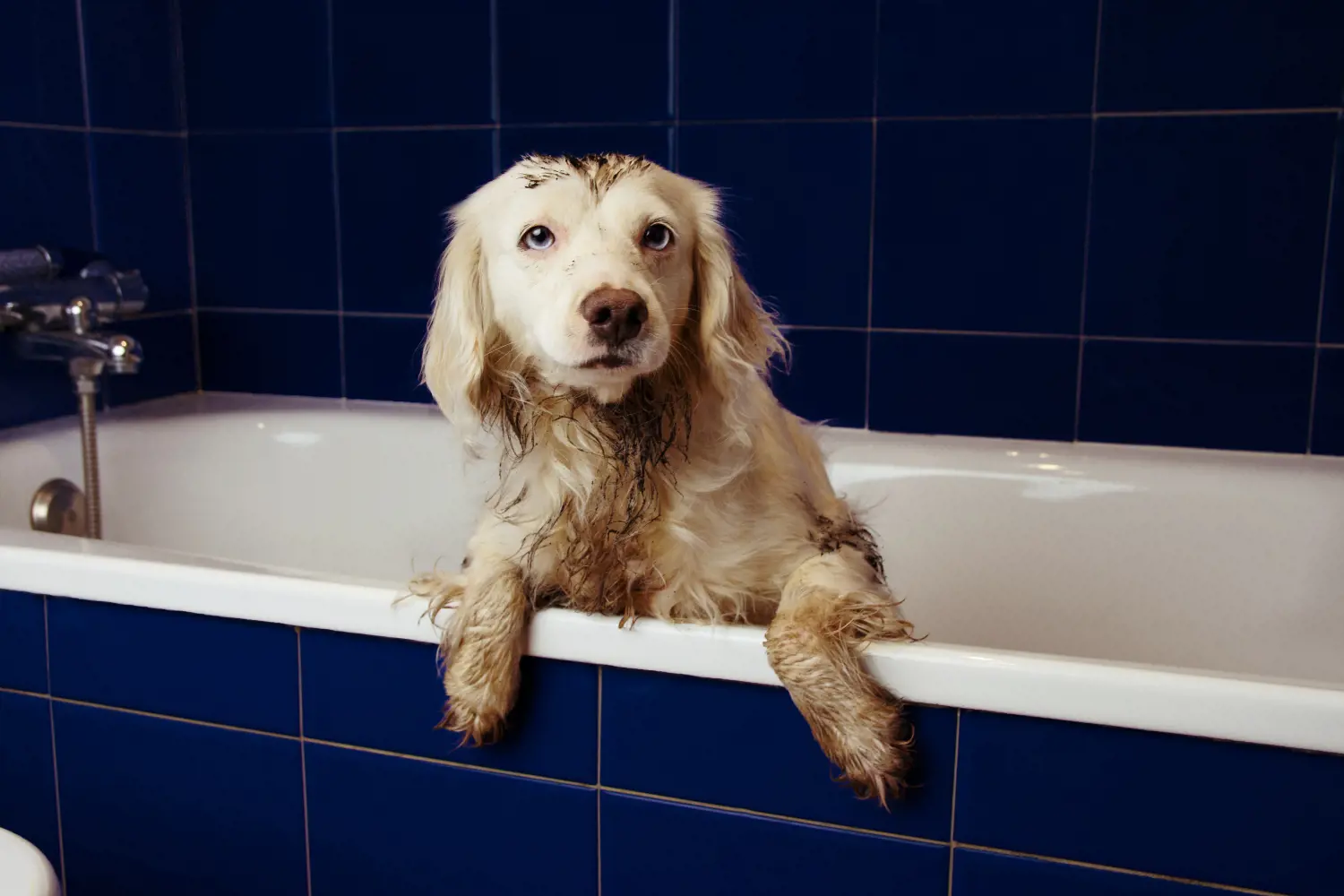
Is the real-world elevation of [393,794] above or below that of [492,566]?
below

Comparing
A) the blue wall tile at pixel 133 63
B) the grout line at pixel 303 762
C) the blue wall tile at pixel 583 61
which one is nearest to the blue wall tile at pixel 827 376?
the blue wall tile at pixel 583 61

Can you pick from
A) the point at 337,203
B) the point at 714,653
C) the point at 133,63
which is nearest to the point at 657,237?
the point at 714,653

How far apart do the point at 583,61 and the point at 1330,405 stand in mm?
1552

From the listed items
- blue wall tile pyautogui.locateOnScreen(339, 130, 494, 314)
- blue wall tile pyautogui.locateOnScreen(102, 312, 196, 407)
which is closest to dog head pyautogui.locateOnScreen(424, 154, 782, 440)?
blue wall tile pyautogui.locateOnScreen(339, 130, 494, 314)

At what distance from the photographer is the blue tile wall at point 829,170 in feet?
7.29

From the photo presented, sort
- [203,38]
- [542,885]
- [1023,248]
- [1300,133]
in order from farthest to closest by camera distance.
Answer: [203,38]
[1023,248]
[1300,133]
[542,885]

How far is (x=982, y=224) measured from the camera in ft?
7.75

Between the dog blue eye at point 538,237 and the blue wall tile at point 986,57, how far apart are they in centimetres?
118

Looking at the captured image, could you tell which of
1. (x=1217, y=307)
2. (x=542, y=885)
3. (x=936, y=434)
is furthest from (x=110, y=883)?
(x=1217, y=307)

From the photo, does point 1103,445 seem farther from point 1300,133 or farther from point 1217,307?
A: point 1300,133

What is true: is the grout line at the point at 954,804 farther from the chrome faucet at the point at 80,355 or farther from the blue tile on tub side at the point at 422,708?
the chrome faucet at the point at 80,355

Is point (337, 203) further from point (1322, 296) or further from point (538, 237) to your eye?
point (1322, 296)

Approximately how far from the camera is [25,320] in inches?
90.7

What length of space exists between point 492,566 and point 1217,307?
1.48 m
